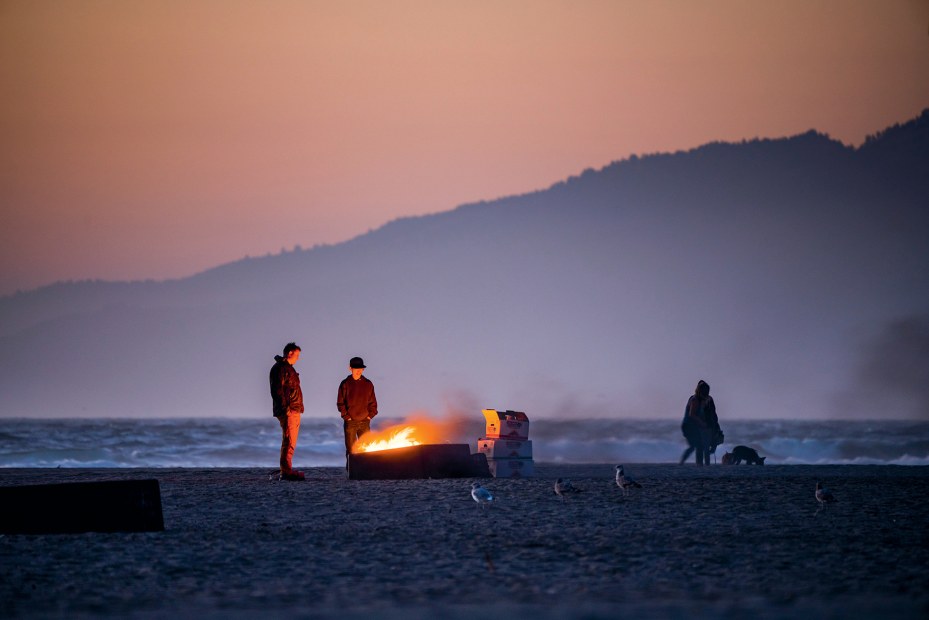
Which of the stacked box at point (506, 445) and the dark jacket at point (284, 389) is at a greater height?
the dark jacket at point (284, 389)

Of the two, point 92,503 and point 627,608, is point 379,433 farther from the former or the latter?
point 627,608

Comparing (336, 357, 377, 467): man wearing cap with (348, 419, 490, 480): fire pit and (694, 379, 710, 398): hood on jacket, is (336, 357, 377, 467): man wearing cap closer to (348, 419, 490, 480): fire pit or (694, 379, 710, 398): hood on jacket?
(348, 419, 490, 480): fire pit

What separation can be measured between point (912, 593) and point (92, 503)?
7.78 meters

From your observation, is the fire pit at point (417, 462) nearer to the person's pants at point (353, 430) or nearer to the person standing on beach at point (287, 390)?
the person's pants at point (353, 430)

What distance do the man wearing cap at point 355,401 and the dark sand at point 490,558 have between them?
2845 mm

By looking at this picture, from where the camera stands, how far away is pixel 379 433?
67.5 feet

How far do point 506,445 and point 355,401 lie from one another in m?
2.61

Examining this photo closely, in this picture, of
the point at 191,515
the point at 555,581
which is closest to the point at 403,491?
the point at 191,515

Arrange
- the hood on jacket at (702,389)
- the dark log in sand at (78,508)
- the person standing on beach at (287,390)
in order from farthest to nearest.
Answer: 1. the hood on jacket at (702,389)
2. the person standing on beach at (287,390)
3. the dark log in sand at (78,508)

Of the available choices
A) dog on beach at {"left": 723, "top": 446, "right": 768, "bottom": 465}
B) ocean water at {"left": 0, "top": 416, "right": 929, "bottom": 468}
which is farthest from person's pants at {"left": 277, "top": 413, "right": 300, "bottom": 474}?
ocean water at {"left": 0, "top": 416, "right": 929, "bottom": 468}

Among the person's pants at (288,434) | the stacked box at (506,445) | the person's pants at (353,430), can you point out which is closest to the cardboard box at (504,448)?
the stacked box at (506,445)

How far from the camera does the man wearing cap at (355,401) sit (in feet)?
65.6

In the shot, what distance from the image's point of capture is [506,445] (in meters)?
20.7

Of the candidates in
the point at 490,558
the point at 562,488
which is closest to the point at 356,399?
the point at 562,488
